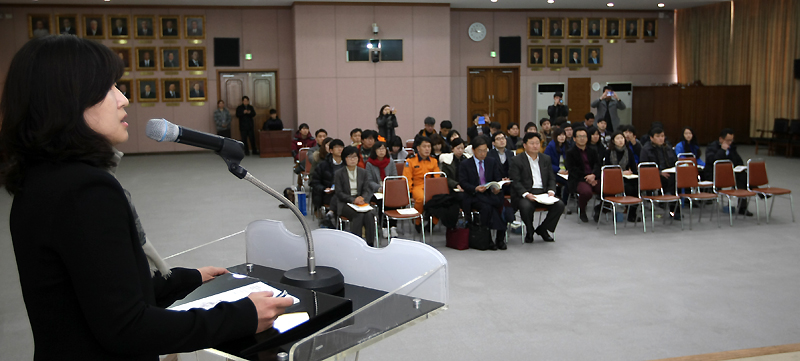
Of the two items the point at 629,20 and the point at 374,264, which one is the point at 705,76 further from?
the point at 374,264

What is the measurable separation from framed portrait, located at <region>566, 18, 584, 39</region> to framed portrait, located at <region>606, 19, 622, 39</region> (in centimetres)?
88

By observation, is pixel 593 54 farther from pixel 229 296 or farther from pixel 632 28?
pixel 229 296

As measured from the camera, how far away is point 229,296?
180cm

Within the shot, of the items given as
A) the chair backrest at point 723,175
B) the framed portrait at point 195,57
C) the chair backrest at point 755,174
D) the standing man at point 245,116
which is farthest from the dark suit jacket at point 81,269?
the framed portrait at point 195,57

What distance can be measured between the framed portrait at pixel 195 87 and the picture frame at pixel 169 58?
562 millimetres

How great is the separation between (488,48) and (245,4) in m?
7.21

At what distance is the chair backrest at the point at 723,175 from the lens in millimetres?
8188

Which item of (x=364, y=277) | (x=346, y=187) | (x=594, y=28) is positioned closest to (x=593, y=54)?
(x=594, y=28)

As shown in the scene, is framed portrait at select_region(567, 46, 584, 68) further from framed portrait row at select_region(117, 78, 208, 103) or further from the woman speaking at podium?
the woman speaking at podium

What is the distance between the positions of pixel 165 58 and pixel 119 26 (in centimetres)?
141

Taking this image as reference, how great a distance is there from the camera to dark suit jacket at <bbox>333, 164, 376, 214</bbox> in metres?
7.22

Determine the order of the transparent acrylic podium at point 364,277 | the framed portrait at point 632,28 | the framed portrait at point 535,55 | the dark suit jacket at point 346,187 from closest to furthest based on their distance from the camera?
the transparent acrylic podium at point 364,277 < the dark suit jacket at point 346,187 < the framed portrait at point 535,55 < the framed portrait at point 632,28

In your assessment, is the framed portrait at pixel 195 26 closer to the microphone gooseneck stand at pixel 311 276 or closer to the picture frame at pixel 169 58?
the picture frame at pixel 169 58

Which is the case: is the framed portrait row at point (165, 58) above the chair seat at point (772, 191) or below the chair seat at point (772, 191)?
above
